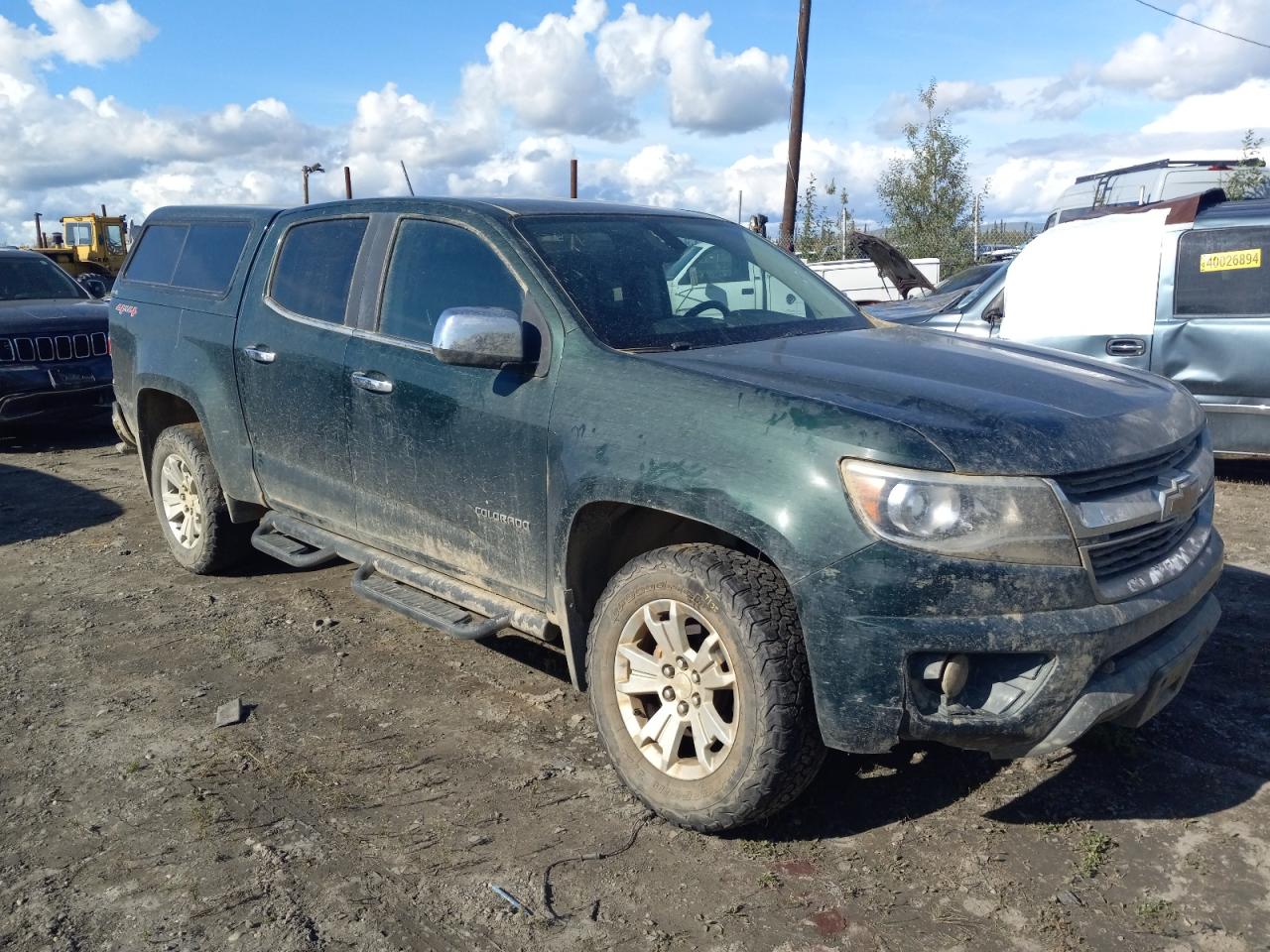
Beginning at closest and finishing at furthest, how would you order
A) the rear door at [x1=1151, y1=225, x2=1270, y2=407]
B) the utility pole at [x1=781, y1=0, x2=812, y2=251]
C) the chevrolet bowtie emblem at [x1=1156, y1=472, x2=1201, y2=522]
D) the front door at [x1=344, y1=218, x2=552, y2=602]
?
1. the chevrolet bowtie emblem at [x1=1156, y1=472, x2=1201, y2=522]
2. the front door at [x1=344, y1=218, x2=552, y2=602]
3. the rear door at [x1=1151, y1=225, x2=1270, y2=407]
4. the utility pole at [x1=781, y1=0, x2=812, y2=251]

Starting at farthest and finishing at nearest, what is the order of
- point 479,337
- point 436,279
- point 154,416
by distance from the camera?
point 154,416
point 436,279
point 479,337

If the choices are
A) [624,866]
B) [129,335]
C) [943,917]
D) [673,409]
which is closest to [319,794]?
[624,866]

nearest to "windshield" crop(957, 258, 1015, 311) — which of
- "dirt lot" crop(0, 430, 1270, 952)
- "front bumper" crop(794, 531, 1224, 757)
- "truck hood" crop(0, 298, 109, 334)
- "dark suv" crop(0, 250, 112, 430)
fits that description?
"dirt lot" crop(0, 430, 1270, 952)

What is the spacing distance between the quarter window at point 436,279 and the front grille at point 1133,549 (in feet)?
6.47

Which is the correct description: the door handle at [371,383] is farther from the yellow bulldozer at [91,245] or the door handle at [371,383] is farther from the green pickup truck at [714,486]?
the yellow bulldozer at [91,245]

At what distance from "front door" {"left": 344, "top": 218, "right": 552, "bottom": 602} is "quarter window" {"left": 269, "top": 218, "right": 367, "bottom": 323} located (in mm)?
290

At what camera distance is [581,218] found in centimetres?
398

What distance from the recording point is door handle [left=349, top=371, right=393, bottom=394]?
3954 mm

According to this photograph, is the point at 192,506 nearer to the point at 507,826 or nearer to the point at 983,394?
the point at 507,826

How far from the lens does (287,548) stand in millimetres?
4777

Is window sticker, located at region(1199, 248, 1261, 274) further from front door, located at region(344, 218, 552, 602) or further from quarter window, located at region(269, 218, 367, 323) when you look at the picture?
quarter window, located at region(269, 218, 367, 323)

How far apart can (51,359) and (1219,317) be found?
30.1 feet

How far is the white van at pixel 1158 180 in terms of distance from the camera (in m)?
14.9

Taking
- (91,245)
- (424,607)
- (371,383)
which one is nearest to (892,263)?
(371,383)
